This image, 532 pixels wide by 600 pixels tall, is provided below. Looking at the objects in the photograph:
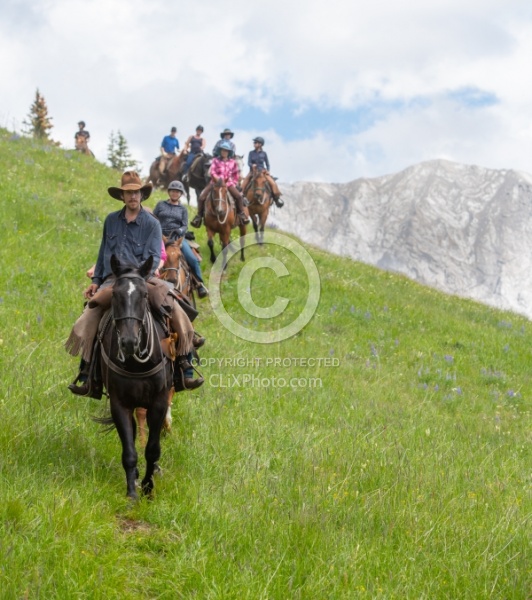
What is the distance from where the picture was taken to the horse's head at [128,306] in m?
5.39

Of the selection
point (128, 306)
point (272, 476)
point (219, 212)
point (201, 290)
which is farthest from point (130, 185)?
point (219, 212)

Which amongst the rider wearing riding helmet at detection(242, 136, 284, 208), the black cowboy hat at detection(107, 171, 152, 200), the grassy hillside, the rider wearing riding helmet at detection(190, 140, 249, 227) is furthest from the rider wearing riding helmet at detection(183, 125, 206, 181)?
the black cowboy hat at detection(107, 171, 152, 200)

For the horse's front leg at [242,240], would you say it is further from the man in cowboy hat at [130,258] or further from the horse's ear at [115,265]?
the horse's ear at [115,265]

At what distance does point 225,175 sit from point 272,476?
44.5ft

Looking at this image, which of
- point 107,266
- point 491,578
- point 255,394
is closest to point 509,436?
point 255,394

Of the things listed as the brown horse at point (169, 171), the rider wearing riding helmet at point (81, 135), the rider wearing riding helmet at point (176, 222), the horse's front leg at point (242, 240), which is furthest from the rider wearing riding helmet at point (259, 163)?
the rider wearing riding helmet at point (81, 135)

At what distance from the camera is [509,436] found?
8852 millimetres

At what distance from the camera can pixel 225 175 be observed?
1844 cm

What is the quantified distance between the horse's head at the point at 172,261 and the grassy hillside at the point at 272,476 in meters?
1.49

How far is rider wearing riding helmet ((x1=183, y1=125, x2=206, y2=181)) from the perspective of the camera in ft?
92.4

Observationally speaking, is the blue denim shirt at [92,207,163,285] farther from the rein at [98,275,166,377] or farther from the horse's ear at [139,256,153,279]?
the horse's ear at [139,256,153,279]

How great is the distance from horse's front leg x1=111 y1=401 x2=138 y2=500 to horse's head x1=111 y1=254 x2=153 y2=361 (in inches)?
31.2

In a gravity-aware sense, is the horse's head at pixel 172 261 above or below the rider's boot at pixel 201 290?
above

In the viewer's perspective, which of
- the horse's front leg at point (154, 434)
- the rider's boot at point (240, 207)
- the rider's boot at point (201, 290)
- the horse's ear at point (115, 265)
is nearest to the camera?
the horse's ear at point (115, 265)
